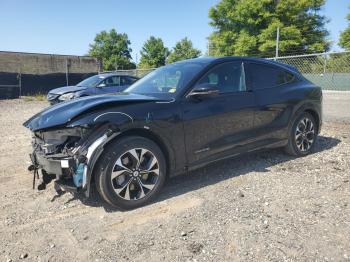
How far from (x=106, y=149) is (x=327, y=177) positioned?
10.1 feet

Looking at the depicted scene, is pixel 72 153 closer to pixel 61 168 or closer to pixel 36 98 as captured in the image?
pixel 61 168

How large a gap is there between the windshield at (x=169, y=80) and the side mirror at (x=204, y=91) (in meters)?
0.17

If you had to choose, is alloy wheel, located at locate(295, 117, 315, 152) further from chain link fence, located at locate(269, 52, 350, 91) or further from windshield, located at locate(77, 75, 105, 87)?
windshield, located at locate(77, 75, 105, 87)

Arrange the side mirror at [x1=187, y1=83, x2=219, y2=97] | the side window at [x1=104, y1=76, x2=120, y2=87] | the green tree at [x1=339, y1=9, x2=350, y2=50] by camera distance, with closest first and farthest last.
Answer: the side mirror at [x1=187, y1=83, x2=219, y2=97] → the side window at [x1=104, y1=76, x2=120, y2=87] → the green tree at [x1=339, y1=9, x2=350, y2=50]

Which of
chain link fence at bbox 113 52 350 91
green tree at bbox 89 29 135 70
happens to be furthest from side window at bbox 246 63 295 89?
green tree at bbox 89 29 135 70

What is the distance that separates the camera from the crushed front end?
355cm

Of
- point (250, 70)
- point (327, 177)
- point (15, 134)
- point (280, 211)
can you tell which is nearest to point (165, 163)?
point (280, 211)

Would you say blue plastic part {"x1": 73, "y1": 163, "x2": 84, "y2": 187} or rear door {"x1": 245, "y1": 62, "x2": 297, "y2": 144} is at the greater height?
rear door {"x1": 245, "y1": 62, "x2": 297, "y2": 144}

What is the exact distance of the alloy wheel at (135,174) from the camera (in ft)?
12.3

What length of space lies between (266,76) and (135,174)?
105 inches

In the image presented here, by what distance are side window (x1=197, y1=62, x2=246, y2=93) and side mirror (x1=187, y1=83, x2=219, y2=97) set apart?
0.66ft

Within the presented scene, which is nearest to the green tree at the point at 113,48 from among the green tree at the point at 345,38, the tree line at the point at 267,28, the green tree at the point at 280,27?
the tree line at the point at 267,28

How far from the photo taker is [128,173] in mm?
3805

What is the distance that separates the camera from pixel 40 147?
158 inches
